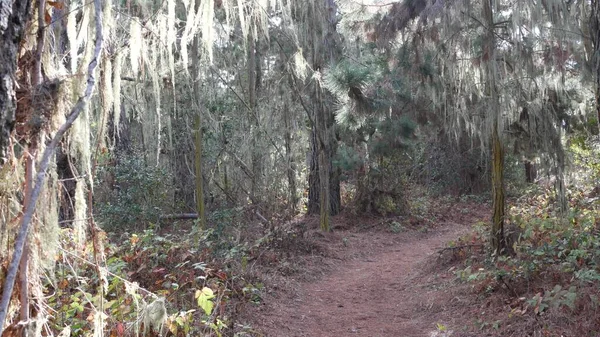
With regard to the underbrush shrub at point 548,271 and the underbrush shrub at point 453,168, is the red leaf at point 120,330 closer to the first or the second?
the underbrush shrub at point 548,271

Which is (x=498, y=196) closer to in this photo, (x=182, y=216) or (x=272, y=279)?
(x=272, y=279)

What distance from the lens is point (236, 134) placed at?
12.4 metres

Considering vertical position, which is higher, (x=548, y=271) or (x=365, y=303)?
(x=548, y=271)

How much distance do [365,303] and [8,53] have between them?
6419 mm

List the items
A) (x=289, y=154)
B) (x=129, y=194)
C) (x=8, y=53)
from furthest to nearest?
(x=289, y=154) → (x=129, y=194) → (x=8, y=53)

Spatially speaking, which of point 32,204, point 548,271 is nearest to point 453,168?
point 548,271

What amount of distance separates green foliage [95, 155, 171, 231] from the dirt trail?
180 inches

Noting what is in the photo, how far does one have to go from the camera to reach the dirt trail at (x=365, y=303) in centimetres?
607

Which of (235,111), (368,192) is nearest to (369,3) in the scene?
(235,111)

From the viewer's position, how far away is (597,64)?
4.46 metres

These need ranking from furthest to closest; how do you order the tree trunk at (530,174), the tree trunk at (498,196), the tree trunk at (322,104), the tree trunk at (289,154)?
the tree trunk at (530,174), the tree trunk at (289,154), the tree trunk at (322,104), the tree trunk at (498,196)

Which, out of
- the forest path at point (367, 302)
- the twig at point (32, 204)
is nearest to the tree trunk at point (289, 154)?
the forest path at point (367, 302)

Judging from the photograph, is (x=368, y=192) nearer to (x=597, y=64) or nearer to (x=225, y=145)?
(x=225, y=145)

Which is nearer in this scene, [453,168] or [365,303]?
[365,303]
